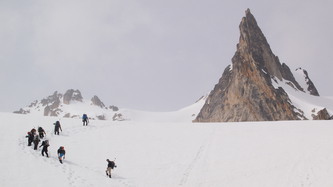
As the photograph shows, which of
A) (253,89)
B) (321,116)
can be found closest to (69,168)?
(253,89)

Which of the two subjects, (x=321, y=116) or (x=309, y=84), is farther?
(x=309, y=84)

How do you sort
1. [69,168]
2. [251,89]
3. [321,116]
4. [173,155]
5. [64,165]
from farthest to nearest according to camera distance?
[251,89] → [321,116] → [173,155] → [64,165] → [69,168]

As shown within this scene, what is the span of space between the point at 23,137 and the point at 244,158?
719 inches

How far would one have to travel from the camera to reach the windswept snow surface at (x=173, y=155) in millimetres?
19375

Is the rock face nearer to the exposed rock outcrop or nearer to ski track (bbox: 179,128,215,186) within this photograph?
the exposed rock outcrop

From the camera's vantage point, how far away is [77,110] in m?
192

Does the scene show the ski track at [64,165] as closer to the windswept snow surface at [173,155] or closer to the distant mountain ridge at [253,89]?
the windswept snow surface at [173,155]

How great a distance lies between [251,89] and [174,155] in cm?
7600

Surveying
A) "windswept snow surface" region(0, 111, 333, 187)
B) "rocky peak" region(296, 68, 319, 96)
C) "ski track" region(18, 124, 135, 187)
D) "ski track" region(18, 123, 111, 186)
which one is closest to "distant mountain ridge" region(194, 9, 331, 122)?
"rocky peak" region(296, 68, 319, 96)

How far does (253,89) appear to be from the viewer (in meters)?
96.8

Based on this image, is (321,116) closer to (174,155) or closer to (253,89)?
(253,89)

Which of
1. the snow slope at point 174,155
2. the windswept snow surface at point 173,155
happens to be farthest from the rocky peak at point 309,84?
the windswept snow surface at point 173,155

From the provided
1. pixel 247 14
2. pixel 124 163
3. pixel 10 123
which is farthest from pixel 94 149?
pixel 247 14

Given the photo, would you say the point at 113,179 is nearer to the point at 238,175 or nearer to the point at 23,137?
the point at 238,175
